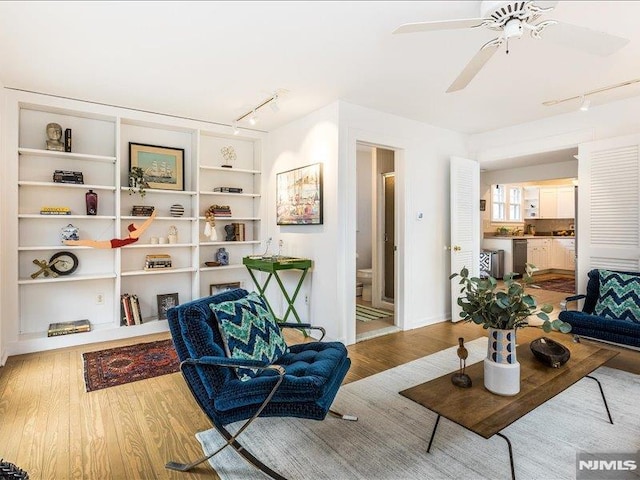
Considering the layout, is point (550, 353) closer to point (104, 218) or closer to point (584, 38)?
point (584, 38)

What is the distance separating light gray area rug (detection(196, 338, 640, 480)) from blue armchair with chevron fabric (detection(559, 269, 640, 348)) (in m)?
0.64

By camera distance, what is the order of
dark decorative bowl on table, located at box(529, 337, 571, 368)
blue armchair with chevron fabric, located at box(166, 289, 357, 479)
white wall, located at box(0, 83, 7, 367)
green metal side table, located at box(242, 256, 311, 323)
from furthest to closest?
green metal side table, located at box(242, 256, 311, 323), white wall, located at box(0, 83, 7, 367), dark decorative bowl on table, located at box(529, 337, 571, 368), blue armchair with chevron fabric, located at box(166, 289, 357, 479)

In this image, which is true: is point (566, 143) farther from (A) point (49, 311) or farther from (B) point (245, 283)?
(A) point (49, 311)

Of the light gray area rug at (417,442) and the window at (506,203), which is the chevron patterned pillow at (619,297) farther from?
the window at (506,203)

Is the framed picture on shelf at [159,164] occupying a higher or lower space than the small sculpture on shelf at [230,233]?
higher

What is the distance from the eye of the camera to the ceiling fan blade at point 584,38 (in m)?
1.87

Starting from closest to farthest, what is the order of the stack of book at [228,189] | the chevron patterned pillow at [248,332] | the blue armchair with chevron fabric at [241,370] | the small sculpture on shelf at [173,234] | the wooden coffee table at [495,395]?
the wooden coffee table at [495,395]
the blue armchair with chevron fabric at [241,370]
the chevron patterned pillow at [248,332]
the small sculpture on shelf at [173,234]
the stack of book at [228,189]

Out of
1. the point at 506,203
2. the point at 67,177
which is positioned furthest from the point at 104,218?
the point at 506,203

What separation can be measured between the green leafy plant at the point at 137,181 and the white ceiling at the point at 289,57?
745 mm

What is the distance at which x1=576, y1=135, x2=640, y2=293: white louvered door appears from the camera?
3666mm

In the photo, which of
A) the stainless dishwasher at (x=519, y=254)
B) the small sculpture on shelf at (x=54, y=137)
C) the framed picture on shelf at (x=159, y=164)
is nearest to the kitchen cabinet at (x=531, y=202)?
the stainless dishwasher at (x=519, y=254)

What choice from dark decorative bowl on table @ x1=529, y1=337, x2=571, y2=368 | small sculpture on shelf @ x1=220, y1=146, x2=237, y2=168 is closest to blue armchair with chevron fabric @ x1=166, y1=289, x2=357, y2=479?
dark decorative bowl on table @ x1=529, y1=337, x2=571, y2=368

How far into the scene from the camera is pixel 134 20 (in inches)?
90.5
